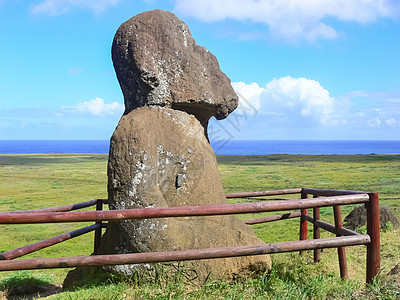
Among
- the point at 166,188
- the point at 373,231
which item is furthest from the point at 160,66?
the point at 373,231

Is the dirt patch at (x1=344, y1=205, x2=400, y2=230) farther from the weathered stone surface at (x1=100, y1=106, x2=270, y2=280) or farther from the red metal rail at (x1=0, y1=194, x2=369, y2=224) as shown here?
the red metal rail at (x1=0, y1=194, x2=369, y2=224)

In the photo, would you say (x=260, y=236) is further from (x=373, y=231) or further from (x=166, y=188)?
(x=373, y=231)

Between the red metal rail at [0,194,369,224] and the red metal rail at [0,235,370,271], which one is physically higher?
the red metal rail at [0,194,369,224]

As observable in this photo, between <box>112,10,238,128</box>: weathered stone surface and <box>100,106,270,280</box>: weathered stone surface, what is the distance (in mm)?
231

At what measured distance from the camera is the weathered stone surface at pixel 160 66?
16.5 ft

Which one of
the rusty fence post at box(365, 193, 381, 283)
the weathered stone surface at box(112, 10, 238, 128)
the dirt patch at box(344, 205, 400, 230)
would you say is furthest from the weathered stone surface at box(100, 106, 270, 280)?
the dirt patch at box(344, 205, 400, 230)

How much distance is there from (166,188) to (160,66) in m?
1.67

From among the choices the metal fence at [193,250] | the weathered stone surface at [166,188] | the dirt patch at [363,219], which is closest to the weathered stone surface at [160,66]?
the weathered stone surface at [166,188]

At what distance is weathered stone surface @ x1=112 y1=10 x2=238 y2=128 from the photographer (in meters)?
5.04

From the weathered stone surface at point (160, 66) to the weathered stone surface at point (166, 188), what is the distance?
0.76 ft

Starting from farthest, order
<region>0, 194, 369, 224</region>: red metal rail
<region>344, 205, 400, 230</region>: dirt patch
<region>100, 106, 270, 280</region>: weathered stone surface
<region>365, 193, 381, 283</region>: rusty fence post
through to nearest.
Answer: <region>344, 205, 400, 230</region>: dirt patch, <region>100, 106, 270, 280</region>: weathered stone surface, <region>365, 193, 381, 283</region>: rusty fence post, <region>0, 194, 369, 224</region>: red metal rail

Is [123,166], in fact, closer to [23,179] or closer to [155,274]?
[155,274]

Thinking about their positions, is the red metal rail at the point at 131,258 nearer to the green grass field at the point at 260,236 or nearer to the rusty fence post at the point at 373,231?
the green grass field at the point at 260,236

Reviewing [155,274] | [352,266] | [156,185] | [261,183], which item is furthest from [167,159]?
[261,183]
